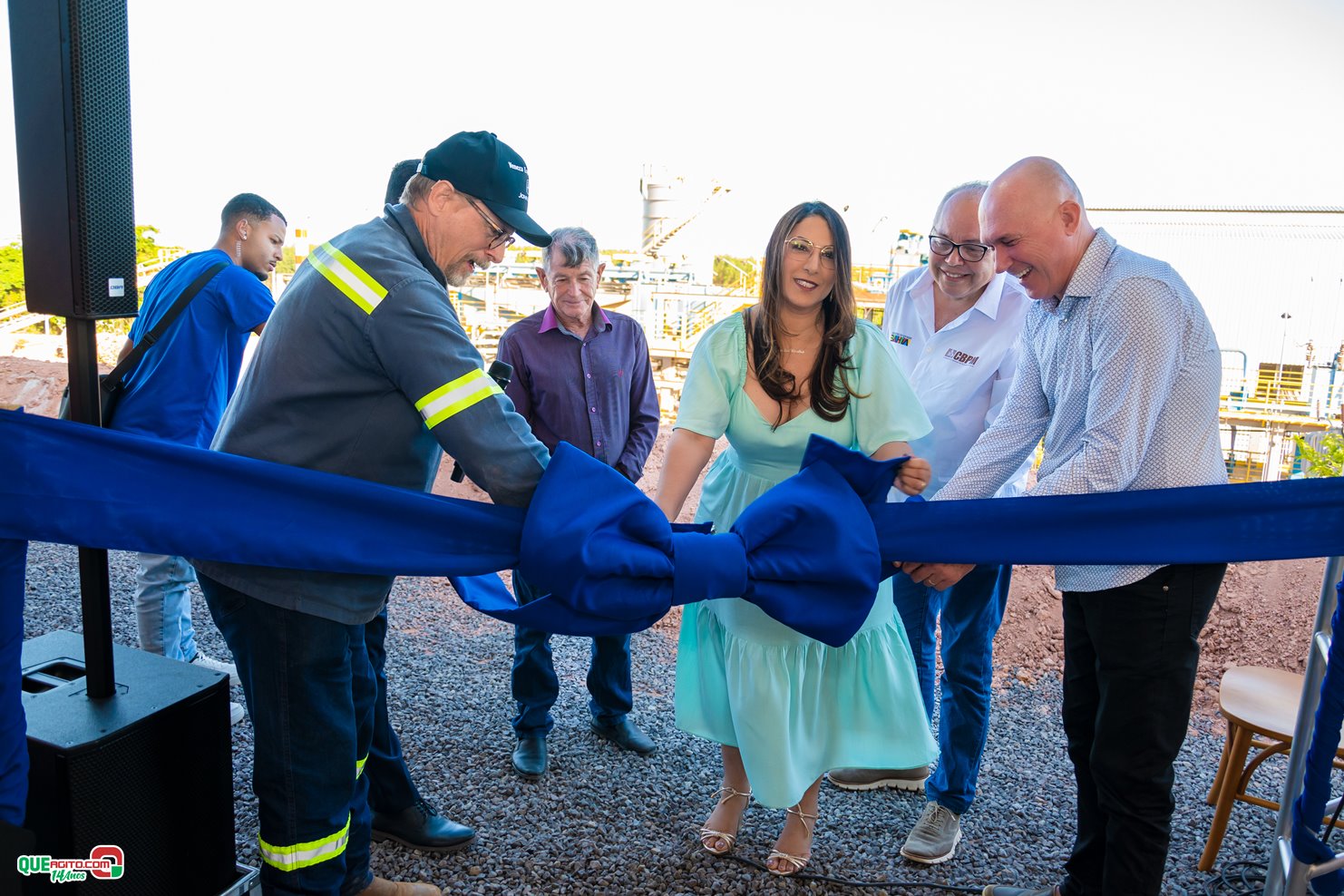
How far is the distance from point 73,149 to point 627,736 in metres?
2.65

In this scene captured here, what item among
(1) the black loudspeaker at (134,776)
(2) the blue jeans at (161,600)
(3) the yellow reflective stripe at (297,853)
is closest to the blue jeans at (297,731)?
(3) the yellow reflective stripe at (297,853)

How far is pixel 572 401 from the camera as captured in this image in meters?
3.46

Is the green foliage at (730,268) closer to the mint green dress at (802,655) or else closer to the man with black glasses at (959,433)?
the man with black glasses at (959,433)

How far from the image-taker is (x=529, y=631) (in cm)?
334

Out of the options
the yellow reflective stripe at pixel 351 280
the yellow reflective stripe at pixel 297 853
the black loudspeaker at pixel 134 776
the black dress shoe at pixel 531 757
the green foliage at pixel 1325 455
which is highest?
the yellow reflective stripe at pixel 351 280

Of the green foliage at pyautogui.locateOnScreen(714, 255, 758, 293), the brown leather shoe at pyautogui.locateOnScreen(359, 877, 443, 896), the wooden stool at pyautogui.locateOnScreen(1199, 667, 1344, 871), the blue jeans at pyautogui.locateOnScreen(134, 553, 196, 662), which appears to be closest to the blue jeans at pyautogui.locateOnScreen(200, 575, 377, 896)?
the brown leather shoe at pyautogui.locateOnScreen(359, 877, 443, 896)

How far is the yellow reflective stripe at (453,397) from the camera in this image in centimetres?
184

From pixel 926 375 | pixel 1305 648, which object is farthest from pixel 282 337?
pixel 1305 648

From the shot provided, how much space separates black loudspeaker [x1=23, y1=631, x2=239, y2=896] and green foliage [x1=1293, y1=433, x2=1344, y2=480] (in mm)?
4670

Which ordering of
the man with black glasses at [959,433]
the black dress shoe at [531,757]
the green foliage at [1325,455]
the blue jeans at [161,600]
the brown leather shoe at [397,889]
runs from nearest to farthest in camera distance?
the brown leather shoe at [397,889]
the man with black glasses at [959,433]
the black dress shoe at [531,757]
the blue jeans at [161,600]
the green foliage at [1325,455]

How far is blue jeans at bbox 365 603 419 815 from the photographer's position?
8.93ft

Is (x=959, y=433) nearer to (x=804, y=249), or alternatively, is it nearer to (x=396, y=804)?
(x=804, y=249)

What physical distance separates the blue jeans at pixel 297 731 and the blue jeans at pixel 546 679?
1.20 meters

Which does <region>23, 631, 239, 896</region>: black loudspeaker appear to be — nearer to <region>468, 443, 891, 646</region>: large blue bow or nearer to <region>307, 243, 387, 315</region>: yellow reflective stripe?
<region>468, 443, 891, 646</region>: large blue bow
